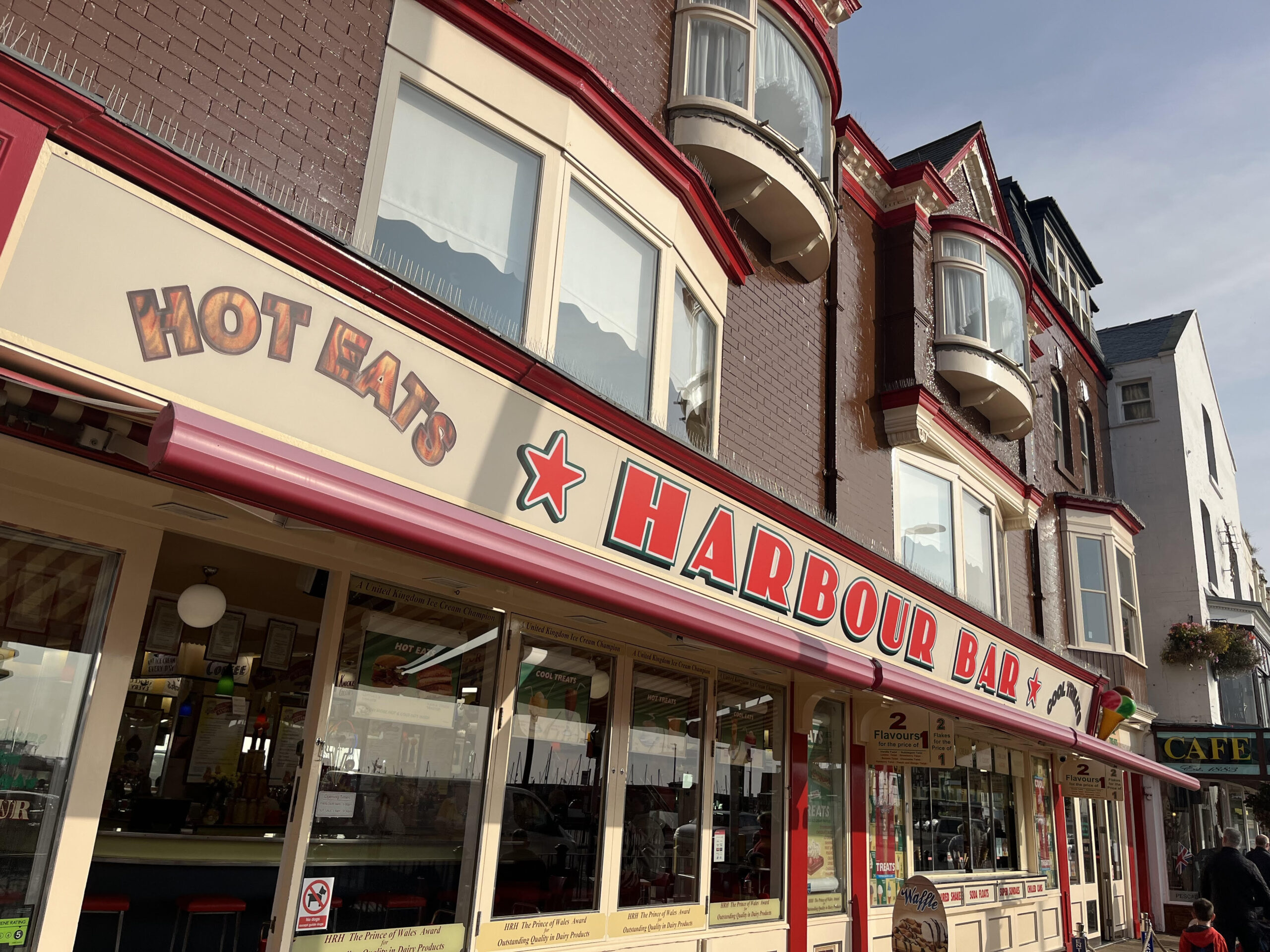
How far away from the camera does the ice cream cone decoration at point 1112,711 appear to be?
15.8 metres

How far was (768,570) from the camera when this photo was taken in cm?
780

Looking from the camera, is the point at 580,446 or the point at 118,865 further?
the point at 118,865

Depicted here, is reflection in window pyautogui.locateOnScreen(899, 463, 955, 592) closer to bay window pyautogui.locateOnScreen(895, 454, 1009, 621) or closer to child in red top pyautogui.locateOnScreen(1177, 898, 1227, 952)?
bay window pyautogui.locateOnScreen(895, 454, 1009, 621)

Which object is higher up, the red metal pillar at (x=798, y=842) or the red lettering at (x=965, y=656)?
the red lettering at (x=965, y=656)

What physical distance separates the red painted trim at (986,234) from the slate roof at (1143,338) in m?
10.5

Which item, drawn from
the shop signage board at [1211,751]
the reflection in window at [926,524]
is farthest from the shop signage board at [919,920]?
the shop signage board at [1211,751]

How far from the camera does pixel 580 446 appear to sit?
5.97 metres

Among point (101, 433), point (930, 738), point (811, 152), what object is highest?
point (811, 152)

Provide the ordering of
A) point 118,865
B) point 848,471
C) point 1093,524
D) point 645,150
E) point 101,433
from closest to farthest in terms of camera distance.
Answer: point 101,433, point 118,865, point 645,150, point 848,471, point 1093,524

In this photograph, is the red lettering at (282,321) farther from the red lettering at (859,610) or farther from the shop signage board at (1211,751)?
the shop signage board at (1211,751)

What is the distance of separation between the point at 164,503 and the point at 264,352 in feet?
4.16

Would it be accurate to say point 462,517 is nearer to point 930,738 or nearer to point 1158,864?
point 930,738

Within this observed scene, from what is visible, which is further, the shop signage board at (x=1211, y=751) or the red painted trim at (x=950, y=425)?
the shop signage board at (x=1211, y=751)

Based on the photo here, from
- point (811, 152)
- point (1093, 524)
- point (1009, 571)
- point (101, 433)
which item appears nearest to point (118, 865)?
point (101, 433)
